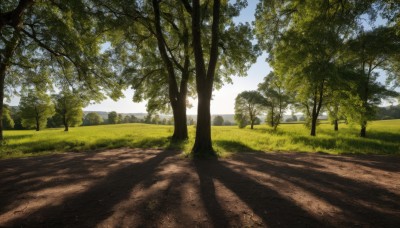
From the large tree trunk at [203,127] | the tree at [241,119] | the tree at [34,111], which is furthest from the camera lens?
the tree at [241,119]

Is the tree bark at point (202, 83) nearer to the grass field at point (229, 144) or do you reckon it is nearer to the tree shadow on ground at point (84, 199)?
the grass field at point (229, 144)

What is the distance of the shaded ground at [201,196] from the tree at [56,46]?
8410 millimetres

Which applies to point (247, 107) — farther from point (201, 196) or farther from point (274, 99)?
point (201, 196)

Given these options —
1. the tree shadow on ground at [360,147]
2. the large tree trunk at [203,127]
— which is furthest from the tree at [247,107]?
the large tree trunk at [203,127]

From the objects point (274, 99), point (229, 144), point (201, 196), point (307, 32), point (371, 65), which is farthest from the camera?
point (274, 99)

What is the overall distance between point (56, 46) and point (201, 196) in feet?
48.6

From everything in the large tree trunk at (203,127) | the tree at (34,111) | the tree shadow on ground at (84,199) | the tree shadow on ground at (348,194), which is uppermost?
the tree at (34,111)

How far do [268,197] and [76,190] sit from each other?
4740mm

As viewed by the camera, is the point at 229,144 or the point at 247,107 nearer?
the point at 229,144

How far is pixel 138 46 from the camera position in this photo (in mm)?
17297

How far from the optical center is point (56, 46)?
13945mm

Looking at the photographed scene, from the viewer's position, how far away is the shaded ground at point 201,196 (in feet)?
12.2

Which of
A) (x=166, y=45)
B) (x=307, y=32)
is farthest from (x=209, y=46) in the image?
(x=307, y=32)

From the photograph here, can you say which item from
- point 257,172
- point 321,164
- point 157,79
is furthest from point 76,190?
point 157,79
